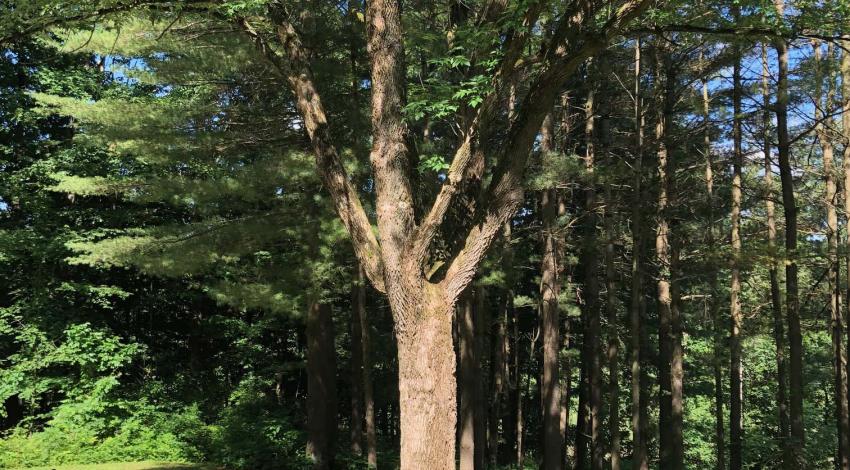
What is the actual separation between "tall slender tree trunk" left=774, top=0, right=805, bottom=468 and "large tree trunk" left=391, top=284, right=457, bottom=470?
7215mm

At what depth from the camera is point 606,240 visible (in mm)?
11789

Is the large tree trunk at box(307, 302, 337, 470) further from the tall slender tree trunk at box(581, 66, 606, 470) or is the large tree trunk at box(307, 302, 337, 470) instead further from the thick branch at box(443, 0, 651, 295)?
the thick branch at box(443, 0, 651, 295)

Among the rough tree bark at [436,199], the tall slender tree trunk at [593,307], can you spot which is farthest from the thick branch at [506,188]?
the tall slender tree trunk at [593,307]

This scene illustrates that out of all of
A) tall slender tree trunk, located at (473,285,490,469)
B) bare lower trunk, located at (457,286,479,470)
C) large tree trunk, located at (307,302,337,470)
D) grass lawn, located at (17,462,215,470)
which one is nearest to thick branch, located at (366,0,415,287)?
bare lower trunk, located at (457,286,479,470)

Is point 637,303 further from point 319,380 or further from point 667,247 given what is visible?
point 319,380

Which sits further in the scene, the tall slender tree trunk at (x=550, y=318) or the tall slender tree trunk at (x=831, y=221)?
the tall slender tree trunk at (x=550, y=318)

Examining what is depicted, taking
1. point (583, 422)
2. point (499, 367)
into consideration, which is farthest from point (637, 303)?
point (583, 422)

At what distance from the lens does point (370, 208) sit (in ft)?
30.9

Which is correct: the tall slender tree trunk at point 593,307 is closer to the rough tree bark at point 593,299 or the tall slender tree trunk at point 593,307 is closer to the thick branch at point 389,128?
the rough tree bark at point 593,299

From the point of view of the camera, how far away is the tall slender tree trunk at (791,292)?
28.3ft

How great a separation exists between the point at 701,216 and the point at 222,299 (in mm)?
12617

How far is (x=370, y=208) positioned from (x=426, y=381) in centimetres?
591

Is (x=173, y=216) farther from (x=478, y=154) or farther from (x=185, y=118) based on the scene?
(x=478, y=154)

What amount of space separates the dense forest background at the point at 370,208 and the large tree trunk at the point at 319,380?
0.05m
